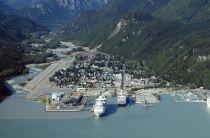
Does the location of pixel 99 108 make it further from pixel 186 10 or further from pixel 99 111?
pixel 186 10

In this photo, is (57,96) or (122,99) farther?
(57,96)

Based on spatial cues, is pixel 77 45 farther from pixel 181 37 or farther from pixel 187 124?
pixel 187 124

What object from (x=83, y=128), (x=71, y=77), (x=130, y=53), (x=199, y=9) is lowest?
(x=83, y=128)

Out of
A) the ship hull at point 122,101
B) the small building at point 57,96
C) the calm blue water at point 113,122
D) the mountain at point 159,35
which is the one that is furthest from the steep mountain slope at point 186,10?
the calm blue water at point 113,122

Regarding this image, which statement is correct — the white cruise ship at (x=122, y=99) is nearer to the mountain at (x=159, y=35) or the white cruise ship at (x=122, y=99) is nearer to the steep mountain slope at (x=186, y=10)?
the mountain at (x=159, y=35)

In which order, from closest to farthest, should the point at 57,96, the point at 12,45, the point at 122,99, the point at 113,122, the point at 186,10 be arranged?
the point at 113,122
the point at 122,99
the point at 57,96
the point at 12,45
the point at 186,10

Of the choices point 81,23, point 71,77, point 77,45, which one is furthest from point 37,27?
point 71,77

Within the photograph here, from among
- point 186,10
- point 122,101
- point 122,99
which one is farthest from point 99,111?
point 186,10
